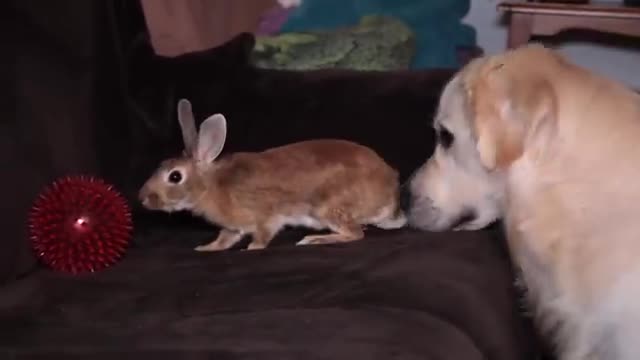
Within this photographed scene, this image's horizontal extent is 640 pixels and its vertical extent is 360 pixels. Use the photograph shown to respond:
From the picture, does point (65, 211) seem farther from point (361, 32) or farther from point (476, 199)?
point (361, 32)

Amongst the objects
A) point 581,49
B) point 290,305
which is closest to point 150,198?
point 290,305

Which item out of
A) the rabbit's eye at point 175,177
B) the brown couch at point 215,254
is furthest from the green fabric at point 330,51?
the rabbit's eye at point 175,177

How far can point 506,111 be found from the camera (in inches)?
58.9

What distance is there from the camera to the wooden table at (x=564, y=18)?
112 inches

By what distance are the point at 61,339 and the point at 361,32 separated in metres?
1.21

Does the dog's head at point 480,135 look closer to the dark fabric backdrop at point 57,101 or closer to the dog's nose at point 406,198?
the dog's nose at point 406,198

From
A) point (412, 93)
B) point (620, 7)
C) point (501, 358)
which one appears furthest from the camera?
point (620, 7)

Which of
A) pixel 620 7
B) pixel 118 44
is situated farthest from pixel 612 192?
pixel 620 7

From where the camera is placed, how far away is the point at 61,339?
Result: 1346mm

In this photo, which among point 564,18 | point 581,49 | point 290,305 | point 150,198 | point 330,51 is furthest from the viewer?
point 581,49

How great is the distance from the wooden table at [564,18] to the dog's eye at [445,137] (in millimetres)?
1226

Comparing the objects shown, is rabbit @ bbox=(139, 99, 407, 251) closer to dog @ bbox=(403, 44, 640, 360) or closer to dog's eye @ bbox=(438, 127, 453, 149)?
dog's eye @ bbox=(438, 127, 453, 149)

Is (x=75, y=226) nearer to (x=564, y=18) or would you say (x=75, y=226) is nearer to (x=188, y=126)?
(x=188, y=126)

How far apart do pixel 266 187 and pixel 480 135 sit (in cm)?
42
